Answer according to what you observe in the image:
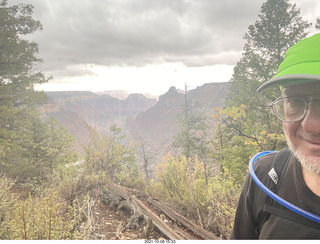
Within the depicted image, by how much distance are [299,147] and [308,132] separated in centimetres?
13

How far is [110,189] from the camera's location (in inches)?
358

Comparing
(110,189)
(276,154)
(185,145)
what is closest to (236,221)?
(276,154)

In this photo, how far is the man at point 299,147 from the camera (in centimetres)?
95

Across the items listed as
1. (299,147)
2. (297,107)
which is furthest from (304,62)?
(299,147)

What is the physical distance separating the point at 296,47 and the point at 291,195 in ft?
2.98

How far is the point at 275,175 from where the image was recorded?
120cm

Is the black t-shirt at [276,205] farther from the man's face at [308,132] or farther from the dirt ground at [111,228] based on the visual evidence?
the dirt ground at [111,228]

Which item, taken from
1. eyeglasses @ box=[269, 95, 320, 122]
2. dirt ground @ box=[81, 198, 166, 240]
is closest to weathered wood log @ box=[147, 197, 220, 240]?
dirt ground @ box=[81, 198, 166, 240]

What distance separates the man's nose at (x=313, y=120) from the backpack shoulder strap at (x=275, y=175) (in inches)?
14.1

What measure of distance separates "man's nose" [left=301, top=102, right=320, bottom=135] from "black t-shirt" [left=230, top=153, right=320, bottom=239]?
31 cm

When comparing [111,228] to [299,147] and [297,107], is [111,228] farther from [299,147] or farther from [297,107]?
[297,107]

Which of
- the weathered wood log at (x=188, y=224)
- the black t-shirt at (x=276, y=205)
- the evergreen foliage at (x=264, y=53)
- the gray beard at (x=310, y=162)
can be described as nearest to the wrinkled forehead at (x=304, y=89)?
the gray beard at (x=310, y=162)

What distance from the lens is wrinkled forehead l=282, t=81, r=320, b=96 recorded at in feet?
3.22
